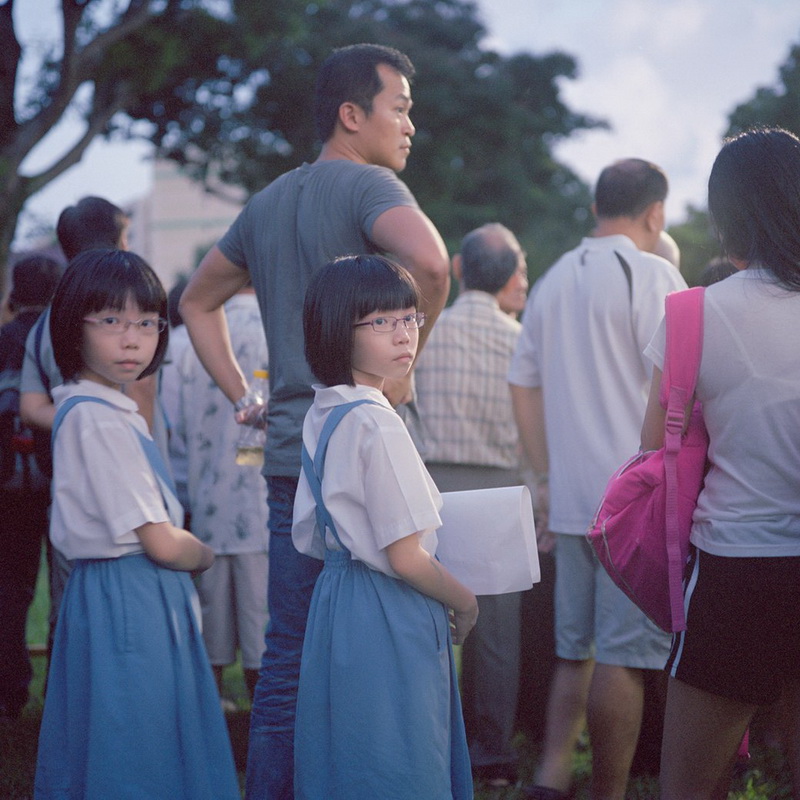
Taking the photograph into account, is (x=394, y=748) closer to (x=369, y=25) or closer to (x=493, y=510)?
(x=493, y=510)

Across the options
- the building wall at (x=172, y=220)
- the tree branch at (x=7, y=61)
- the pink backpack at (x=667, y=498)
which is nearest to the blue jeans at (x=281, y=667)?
the pink backpack at (x=667, y=498)

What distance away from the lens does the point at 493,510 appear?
2.40m

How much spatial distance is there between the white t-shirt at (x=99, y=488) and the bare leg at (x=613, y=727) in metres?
1.57

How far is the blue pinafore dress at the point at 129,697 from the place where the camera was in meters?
2.58

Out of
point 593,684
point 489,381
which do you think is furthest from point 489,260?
point 593,684

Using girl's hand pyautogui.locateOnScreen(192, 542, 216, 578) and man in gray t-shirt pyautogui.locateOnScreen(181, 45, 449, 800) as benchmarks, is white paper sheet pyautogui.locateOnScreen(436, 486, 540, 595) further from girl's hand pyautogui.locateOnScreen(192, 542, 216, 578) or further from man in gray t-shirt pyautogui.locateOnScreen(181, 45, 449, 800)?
girl's hand pyautogui.locateOnScreen(192, 542, 216, 578)

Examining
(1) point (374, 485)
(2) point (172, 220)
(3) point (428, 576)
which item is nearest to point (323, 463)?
(1) point (374, 485)

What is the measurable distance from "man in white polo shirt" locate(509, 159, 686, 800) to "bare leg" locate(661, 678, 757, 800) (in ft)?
3.72

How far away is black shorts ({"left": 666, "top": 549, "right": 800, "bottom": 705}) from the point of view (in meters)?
2.27

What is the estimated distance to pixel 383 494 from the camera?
2289mm

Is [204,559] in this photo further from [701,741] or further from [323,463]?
[701,741]

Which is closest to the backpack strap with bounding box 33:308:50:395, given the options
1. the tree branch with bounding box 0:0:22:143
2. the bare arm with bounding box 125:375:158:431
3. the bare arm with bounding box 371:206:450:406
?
the bare arm with bounding box 125:375:158:431

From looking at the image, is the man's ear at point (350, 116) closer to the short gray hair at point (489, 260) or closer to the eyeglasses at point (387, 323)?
the eyeglasses at point (387, 323)

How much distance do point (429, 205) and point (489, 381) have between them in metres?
20.0
